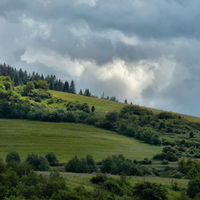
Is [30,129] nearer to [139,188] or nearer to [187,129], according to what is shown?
[187,129]

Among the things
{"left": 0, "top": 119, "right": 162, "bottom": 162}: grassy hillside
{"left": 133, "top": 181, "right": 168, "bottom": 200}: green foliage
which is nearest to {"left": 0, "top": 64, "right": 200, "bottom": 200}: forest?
{"left": 133, "top": 181, "right": 168, "bottom": 200}: green foliage

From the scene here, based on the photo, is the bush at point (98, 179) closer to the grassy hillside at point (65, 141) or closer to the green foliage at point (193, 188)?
the green foliage at point (193, 188)

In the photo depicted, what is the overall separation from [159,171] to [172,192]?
34305 millimetres

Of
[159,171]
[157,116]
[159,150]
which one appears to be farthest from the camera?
[157,116]

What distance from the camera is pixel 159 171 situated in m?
90.4

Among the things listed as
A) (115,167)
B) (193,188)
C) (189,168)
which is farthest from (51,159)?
(193,188)

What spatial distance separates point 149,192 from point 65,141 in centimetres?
7464

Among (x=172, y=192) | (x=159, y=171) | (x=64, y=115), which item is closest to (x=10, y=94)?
(x=64, y=115)

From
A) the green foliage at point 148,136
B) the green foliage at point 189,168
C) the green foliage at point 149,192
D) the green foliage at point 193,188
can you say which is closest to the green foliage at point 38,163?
the green foliage at point 149,192

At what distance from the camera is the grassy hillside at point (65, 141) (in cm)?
10625

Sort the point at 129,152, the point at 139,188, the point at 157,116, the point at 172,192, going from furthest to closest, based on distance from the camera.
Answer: the point at 157,116 < the point at 129,152 < the point at 172,192 < the point at 139,188

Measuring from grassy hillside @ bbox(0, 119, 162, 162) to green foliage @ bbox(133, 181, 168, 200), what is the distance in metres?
46.5

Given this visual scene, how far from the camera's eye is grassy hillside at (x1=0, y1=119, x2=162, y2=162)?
106 meters

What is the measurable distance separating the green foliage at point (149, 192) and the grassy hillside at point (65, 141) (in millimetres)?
46480
